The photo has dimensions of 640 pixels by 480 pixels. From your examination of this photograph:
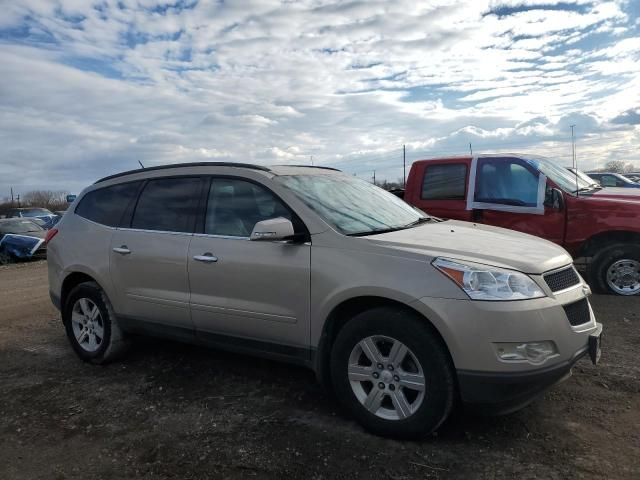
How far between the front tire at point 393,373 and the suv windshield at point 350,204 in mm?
737

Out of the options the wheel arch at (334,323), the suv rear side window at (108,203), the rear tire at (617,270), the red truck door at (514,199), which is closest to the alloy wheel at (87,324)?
the suv rear side window at (108,203)

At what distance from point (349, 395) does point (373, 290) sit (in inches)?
28.3

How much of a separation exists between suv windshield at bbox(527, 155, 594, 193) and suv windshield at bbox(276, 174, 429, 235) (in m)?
3.01

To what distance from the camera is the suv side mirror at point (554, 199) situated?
6.76m

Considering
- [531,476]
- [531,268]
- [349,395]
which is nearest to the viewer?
[531,476]

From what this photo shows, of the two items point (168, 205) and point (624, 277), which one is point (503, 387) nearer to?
point (168, 205)

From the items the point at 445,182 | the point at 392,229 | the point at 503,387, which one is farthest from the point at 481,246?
the point at 445,182

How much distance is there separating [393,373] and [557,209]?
4.48 metres

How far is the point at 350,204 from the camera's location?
4184 mm

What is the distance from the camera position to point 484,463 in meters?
3.09

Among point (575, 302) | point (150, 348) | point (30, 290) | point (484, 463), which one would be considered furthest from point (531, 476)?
point (30, 290)

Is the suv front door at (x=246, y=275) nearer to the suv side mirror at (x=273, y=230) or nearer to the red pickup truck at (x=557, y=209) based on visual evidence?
the suv side mirror at (x=273, y=230)

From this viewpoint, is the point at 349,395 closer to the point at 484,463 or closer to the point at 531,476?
the point at 484,463

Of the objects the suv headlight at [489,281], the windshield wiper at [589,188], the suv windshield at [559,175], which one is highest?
the suv windshield at [559,175]
